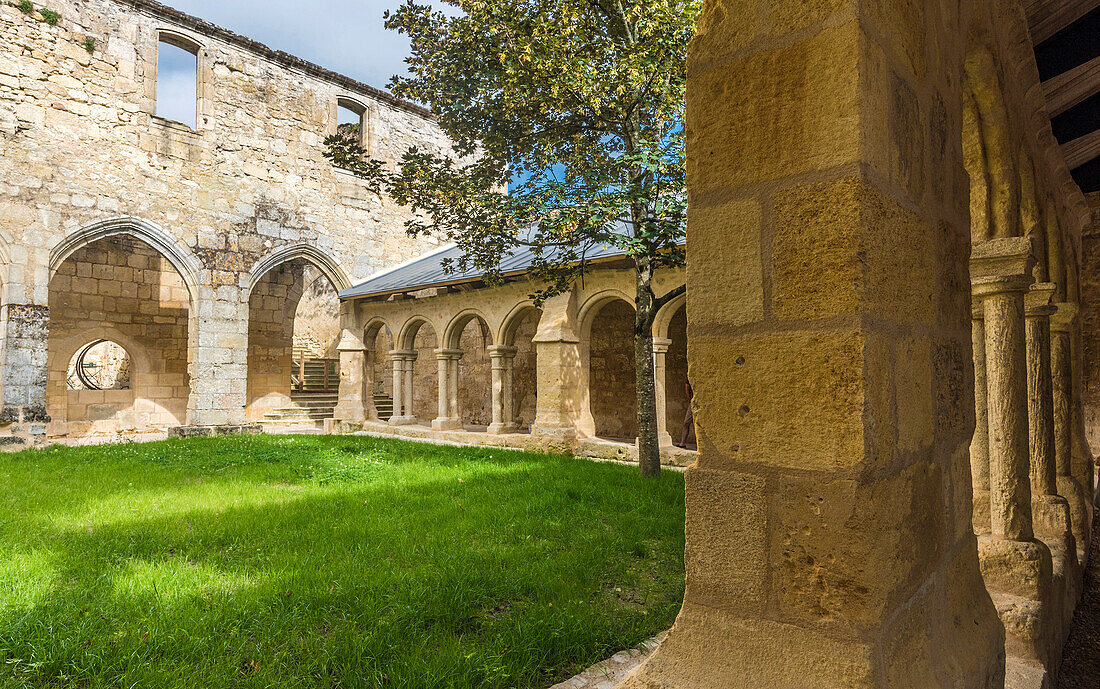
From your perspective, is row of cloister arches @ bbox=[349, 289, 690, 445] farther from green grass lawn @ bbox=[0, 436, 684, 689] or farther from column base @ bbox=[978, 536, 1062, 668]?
column base @ bbox=[978, 536, 1062, 668]

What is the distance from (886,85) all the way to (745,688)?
113 cm

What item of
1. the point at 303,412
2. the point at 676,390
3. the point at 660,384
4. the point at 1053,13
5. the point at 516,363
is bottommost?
the point at 303,412

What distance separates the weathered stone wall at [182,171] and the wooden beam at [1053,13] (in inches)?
456

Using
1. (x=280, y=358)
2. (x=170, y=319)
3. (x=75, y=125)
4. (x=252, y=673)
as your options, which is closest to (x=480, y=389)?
(x=280, y=358)

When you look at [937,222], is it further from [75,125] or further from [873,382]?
[75,125]

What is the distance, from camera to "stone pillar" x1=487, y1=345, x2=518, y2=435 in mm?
9938

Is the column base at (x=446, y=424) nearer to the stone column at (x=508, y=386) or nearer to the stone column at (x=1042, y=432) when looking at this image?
the stone column at (x=508, y=386)

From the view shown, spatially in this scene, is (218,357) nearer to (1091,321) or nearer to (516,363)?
(516,363)

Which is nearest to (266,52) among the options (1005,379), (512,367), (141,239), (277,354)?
(141,239)

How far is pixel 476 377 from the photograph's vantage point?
46.9 feet

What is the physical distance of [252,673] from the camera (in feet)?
6.84

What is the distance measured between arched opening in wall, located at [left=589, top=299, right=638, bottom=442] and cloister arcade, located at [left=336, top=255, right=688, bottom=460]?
20 millimetres

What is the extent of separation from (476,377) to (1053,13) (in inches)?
488

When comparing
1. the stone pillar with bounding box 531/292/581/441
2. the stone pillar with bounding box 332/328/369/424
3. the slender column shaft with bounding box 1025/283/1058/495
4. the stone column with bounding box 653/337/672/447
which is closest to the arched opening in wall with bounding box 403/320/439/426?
the stone pillar with bounding box 332/328/369/424
